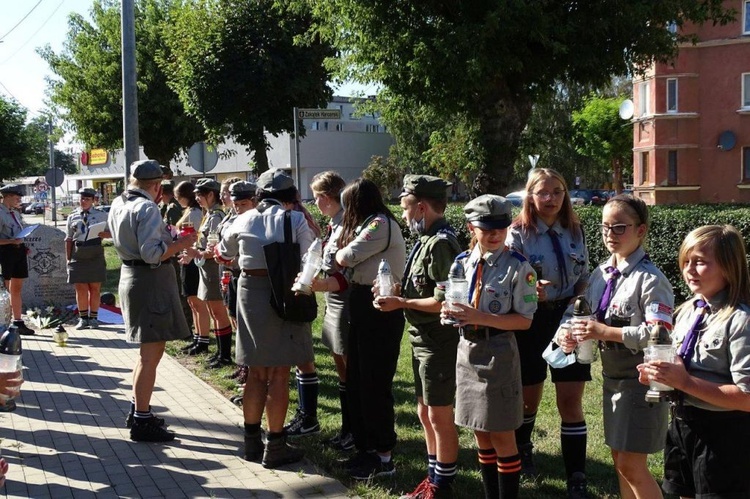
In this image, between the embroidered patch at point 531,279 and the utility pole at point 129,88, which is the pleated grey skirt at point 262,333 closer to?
the embroidered patch at point 531,279

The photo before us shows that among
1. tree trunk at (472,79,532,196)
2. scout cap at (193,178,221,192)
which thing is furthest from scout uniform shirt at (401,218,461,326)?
tree trunk at (472,79,532,196)

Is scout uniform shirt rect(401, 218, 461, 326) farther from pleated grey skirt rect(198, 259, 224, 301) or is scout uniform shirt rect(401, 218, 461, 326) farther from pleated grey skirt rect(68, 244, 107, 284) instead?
pleated grey skirt rect(68, 244, 107, 284)

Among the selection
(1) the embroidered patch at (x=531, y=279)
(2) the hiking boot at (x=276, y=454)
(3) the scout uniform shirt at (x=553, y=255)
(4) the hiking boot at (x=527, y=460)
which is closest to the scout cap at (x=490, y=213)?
(1) the embroidered patch at (x=531, y=279)

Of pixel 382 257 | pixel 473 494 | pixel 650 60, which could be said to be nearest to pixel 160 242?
pixel 382 257

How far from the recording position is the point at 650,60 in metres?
15.2

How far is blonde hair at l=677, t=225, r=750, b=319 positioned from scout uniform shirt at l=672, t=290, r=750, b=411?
32 millimetres

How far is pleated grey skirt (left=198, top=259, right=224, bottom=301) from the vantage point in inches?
336

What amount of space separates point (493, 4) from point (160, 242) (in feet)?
31.1

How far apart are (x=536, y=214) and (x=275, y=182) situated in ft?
6.04

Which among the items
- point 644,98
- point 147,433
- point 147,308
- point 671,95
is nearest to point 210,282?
point 147,308

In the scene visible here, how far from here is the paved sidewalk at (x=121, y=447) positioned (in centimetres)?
521

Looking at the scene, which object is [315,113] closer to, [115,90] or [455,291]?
[455,291]

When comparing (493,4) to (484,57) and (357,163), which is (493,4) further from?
(357,163)

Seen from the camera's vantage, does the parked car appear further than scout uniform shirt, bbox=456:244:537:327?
Yes
